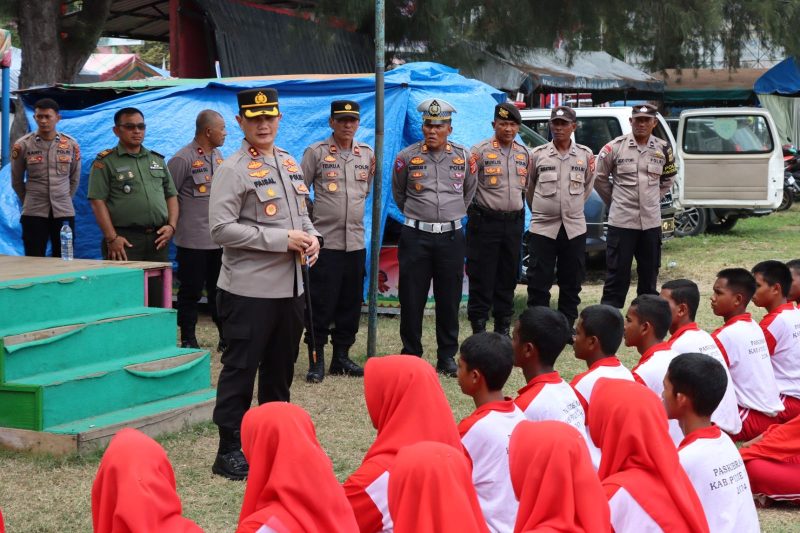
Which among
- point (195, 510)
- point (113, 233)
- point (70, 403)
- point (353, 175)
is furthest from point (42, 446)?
point (353, 175)

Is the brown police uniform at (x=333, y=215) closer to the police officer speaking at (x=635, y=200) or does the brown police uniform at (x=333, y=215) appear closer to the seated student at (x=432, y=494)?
the police officer speaking at (x=635, y=200)

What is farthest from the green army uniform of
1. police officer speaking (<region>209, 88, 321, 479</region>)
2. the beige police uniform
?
the beige police uniform

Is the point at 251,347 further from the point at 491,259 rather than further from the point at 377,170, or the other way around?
the point at 491,259

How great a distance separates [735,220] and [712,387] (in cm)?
1200

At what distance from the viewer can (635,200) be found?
8109 millimetres

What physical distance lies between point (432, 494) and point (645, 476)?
0.94m

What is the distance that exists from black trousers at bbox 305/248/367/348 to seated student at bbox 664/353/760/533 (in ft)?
11.0

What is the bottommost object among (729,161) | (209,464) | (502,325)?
(209,464)

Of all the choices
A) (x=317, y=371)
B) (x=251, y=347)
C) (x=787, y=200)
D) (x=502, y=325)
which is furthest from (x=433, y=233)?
(x=787, y=200)

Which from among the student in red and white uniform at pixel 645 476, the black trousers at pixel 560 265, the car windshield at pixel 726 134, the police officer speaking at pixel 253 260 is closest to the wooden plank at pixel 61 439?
the police officer speaking at pixel 253 260

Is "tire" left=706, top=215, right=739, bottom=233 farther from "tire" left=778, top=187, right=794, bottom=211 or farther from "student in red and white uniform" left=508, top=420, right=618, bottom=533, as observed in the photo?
"student in red and white uniform" left=508, top=420, right=618, bottom=533

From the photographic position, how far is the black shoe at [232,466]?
477cm

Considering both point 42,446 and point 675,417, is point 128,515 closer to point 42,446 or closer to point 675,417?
point 675,417

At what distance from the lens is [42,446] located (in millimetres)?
5016
